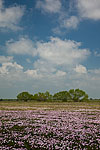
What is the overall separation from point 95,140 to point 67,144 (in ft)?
7.93

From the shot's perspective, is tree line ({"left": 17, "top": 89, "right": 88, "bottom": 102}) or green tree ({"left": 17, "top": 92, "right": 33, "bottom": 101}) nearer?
tree line ({"left": 17, "top": 89, "right": 88, "bottom": 102})

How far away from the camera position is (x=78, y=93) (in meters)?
129

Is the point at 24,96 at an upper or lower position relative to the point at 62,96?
upper

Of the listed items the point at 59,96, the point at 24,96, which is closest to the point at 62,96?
the point at 59,96

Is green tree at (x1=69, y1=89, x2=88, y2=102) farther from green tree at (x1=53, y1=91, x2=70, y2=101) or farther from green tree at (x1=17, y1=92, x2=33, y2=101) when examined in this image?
green tree at (x1=17, y1=92, x2=33, y2=101)

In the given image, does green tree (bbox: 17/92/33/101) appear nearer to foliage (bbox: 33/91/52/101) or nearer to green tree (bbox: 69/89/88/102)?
foliage (bbox: 33/91/52/101)

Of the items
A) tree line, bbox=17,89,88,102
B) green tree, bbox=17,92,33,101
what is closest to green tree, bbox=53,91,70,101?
tree line, bbox=17,89,88,102

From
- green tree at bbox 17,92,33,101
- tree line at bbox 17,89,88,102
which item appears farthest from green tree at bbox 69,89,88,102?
green tree at bbox 17,92,33,101

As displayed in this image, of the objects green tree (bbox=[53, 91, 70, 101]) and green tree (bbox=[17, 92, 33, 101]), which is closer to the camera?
green tree (bbox=[53, 91, 70, 101])

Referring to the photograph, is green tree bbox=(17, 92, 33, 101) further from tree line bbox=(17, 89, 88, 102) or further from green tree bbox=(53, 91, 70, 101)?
green tree bbox=(53, 91, 70, 101)

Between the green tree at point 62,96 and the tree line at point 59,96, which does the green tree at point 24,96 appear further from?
the green tree at point 62,96

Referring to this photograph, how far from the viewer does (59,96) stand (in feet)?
472

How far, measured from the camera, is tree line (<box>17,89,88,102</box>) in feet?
422

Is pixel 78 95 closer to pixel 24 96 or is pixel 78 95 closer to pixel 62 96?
pixel 62 96
